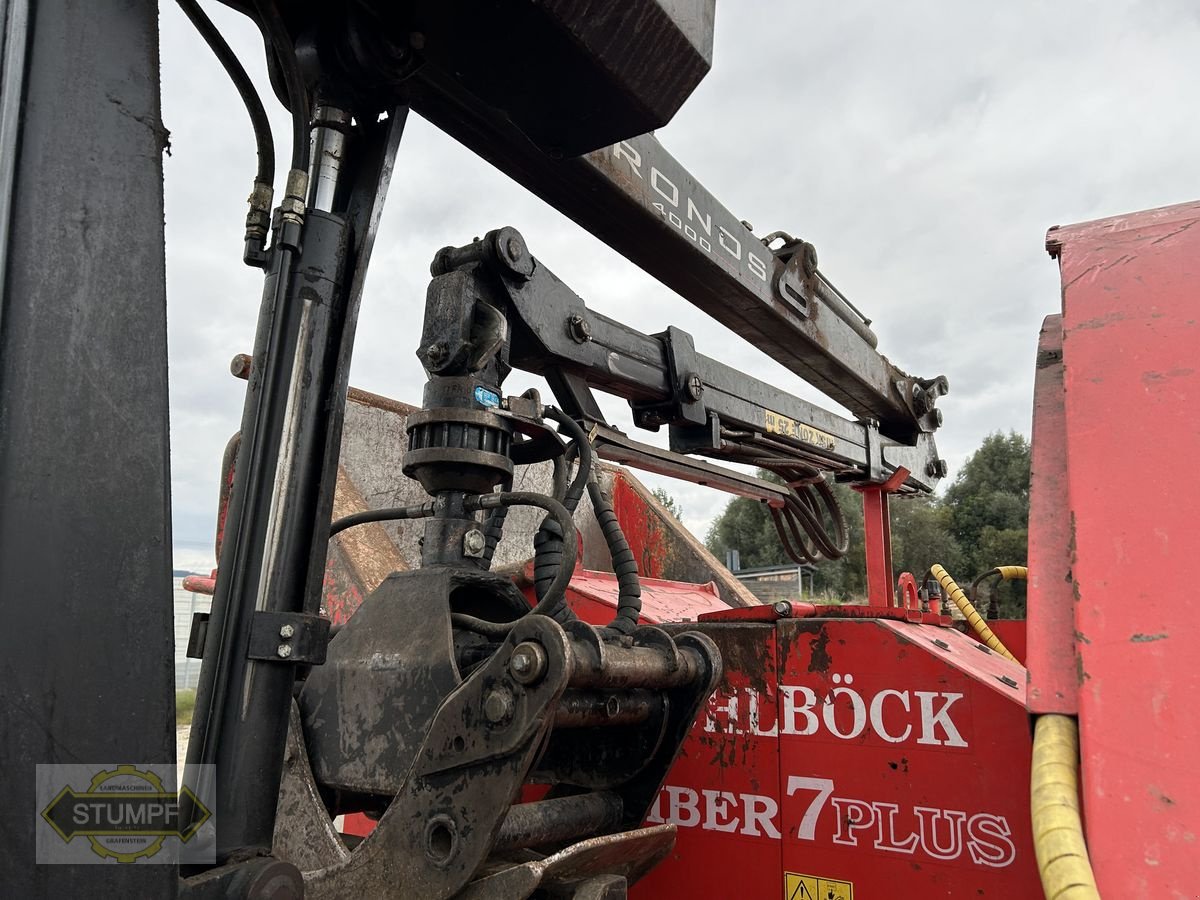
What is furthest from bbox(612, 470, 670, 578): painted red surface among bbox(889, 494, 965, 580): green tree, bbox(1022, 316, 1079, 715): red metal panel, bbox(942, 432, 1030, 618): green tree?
bbox(889, 494, 965, 580): green tree

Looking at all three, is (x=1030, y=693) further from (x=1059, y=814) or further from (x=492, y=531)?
(x=492, y=531)

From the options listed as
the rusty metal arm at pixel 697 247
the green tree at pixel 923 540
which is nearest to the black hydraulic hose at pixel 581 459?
the rusty metal arm at pixel 697 247

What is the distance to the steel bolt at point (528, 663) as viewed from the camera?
118 cm

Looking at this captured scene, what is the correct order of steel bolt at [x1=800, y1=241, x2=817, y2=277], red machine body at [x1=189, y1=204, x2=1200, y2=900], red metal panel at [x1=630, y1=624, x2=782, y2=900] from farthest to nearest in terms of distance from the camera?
steel bolt at [x1=800, y1=241, x2=817, y2=277], red metal panel at [x1=630, y1=624, x2=782, y2=900], red machine body at [x1=189, y1=204, x2=1200, y2=900]

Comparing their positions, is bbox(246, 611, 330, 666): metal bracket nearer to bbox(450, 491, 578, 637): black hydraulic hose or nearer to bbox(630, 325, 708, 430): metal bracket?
bbox(450, 491, 578, 637): black hydraulic hose

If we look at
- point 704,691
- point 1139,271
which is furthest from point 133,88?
point 1139,271

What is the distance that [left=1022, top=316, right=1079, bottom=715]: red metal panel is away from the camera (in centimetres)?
107

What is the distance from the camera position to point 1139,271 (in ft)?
4.35

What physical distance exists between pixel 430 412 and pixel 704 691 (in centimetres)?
68

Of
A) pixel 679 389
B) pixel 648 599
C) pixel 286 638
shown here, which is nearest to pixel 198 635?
pixel 286 638

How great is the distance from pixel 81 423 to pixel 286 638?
0.44 m

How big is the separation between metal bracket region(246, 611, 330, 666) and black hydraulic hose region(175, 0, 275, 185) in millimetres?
668

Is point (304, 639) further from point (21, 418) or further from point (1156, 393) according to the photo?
point (1156, 393)

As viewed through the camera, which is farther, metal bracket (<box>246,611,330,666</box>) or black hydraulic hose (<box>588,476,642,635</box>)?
black hydraulic hose (<box>588,476,642,635</box>)
